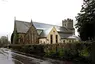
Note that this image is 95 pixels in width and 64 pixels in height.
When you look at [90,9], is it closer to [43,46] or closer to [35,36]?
[43,46]

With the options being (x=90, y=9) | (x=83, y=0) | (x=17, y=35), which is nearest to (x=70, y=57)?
(x=90, y=9)

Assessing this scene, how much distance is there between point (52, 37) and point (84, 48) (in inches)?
1995

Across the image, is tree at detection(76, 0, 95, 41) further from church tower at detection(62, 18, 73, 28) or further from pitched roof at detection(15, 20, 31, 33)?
church tower at detection(62, 18, 73, 28)

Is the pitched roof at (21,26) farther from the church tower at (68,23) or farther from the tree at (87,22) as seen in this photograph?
the tree at (87,22)

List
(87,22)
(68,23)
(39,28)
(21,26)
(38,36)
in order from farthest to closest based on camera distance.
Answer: (68,23), (21,26), (39,28), (38,36), (87,22)

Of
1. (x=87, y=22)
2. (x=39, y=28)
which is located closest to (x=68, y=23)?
(x=39, y=28)

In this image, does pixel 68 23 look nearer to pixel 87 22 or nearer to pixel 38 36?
pixel 38 36

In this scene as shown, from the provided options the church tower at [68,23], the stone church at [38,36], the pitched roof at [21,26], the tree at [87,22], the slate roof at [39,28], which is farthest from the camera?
the church tower at [68,23]

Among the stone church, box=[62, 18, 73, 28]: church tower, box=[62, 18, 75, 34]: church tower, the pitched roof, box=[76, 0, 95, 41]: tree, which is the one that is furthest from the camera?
box=[62, 18, 73, 28]: church tower


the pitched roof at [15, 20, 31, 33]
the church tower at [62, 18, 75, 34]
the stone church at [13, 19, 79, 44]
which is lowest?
the stone church at [13, 19, 79, 44]

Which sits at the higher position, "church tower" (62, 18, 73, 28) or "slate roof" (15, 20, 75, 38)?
"church tower" (62, 18, 73, 28)

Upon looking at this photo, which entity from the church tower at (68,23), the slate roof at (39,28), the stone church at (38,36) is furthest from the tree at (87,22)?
the church tower at (68,23)

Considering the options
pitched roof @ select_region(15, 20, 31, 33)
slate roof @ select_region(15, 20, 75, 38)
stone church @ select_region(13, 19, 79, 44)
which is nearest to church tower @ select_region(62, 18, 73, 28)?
slate roof @ select_region(15, 20, 75, 38)

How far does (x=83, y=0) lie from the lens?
39.6 m
